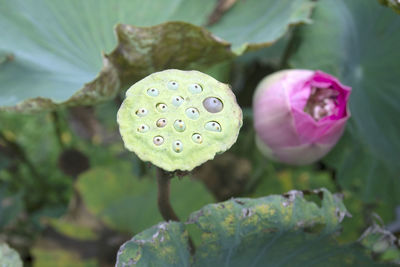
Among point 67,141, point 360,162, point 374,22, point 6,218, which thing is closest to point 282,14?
point 374,22

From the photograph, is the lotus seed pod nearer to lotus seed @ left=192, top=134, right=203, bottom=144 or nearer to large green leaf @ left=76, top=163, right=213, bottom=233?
lotus seed @ left=192, top=134, right=203, bottom=144

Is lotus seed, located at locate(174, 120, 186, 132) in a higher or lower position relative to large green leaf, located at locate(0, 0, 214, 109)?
higher

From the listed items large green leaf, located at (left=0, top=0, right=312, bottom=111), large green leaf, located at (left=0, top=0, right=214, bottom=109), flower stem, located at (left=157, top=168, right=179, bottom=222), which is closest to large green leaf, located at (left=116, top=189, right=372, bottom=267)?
flower stem, located at (left=157, top=168, right=179, bottom=222)

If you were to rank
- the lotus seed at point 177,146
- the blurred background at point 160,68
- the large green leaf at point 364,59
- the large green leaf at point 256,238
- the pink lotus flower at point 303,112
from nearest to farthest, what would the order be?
the lotus seed at point 177,146
the large green leaf at point 256,238
the pink lotus flower at point 303,112
the blurred background at point 160,68
the large green leaf at point 364,59

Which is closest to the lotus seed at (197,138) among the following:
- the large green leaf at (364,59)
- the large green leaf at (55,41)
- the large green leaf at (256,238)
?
the large green leaf at (256,238)

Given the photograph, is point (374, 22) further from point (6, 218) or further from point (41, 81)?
point (6, 218)

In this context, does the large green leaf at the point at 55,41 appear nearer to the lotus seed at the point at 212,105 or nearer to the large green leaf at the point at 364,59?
the large green leaf at the point at 364,59

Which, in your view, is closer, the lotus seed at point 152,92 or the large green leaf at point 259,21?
the lotus seed at point 152,92
